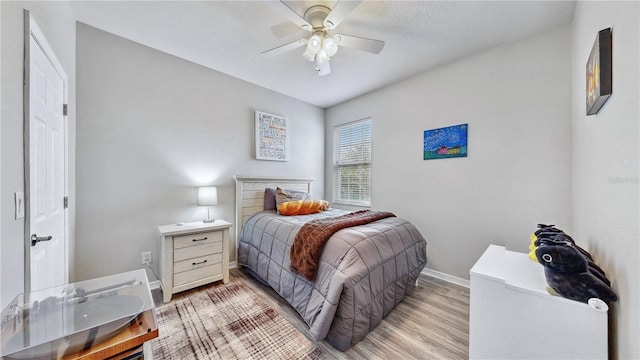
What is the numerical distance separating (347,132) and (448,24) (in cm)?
211

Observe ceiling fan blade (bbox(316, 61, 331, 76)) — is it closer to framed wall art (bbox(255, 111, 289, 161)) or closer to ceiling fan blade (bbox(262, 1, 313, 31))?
ceiling fan blade (bbox(262, 1, 313, 31))

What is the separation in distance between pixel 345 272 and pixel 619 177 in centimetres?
137

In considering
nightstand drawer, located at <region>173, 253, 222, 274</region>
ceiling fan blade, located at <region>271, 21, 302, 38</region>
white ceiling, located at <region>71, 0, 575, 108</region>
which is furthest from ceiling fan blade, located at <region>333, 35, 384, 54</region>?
nightstand drawer, located at <region>173, 253, 222, 274</region>

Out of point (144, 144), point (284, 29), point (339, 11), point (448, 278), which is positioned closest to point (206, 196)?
point (144, 144)

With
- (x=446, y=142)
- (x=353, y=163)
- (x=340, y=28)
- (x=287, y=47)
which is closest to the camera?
(x=287, y=47)

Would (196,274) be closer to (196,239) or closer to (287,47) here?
(196,239)

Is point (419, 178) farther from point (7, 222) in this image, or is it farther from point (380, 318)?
point (7, 222)

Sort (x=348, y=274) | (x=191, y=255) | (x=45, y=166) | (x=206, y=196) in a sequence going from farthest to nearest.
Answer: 1. (x=206, y=196)
2. (x=191, y=255)
3. (x=348, y=274)
4. (x=45, y=166)

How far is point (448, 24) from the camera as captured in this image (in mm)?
1992

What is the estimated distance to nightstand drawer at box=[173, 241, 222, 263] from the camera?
7.22ft

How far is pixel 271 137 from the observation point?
3408 mm

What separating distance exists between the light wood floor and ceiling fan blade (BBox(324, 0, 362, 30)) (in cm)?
232

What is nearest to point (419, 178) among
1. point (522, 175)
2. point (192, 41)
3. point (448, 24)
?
point (522, 175)

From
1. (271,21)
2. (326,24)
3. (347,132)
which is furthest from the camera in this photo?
(347,132)
